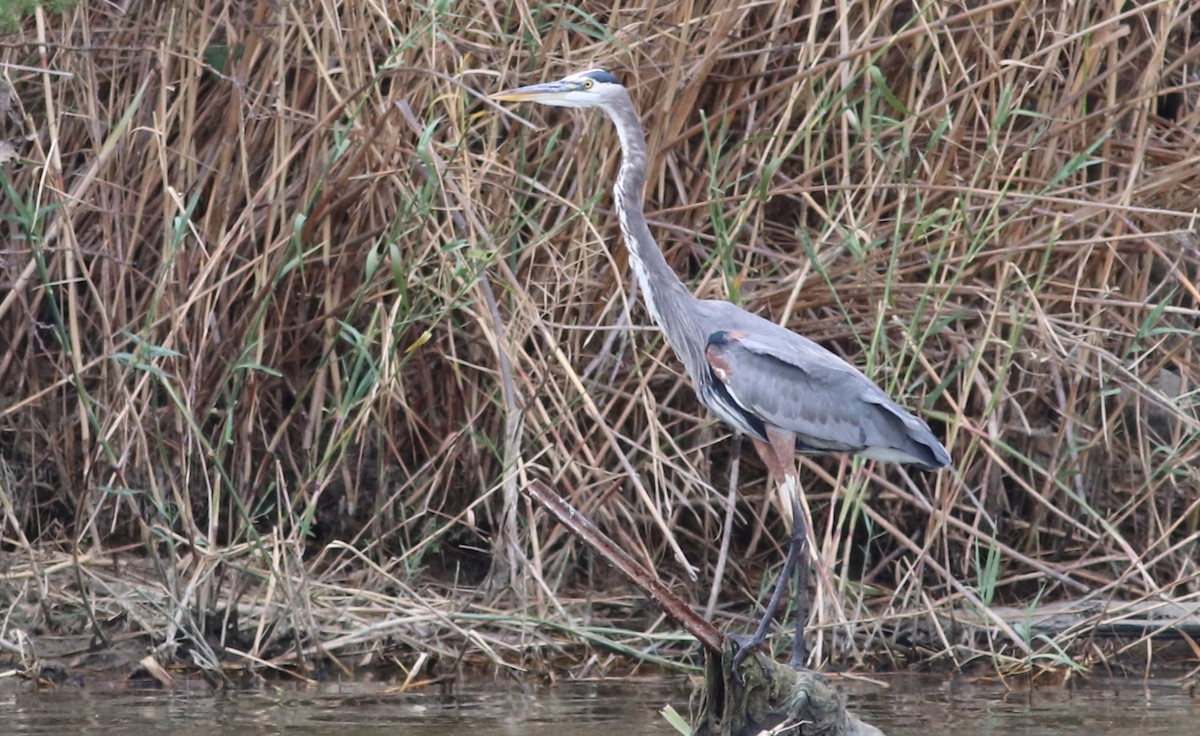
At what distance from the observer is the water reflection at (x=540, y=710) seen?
4.25m

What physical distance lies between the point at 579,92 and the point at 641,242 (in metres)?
0.48

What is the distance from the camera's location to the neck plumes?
15.6ft

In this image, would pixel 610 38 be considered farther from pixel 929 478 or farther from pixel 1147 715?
pixel 1147 715

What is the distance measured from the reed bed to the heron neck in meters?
0.38

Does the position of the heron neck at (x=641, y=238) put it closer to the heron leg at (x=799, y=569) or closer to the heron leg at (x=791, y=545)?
the heron leg at (x=791, y=545)

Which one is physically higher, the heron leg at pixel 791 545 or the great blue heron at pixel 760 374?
the great blue heron at pixel 760 374

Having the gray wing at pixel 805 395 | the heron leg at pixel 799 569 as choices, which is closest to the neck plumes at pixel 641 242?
the gray wing at pixel 805 395

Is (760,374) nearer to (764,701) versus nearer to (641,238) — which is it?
(641,238)

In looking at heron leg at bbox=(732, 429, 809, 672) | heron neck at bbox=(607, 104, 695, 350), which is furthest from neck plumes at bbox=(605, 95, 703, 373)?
heron leg at bbox=(732, 429, 809, 672)

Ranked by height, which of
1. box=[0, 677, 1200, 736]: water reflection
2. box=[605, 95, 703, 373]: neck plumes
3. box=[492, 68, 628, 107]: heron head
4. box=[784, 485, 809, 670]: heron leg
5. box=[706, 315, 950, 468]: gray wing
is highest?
box=[492, 68, 628, 107]: heron head

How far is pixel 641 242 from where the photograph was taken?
4777mm

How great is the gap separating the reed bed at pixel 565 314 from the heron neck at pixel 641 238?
0.38 metres

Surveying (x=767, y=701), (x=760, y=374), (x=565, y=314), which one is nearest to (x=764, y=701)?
(x=767, y=701)

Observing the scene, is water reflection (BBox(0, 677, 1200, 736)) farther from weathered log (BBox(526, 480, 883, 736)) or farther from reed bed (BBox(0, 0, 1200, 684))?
weathered log (BBox(526, 480, 883, 736))
